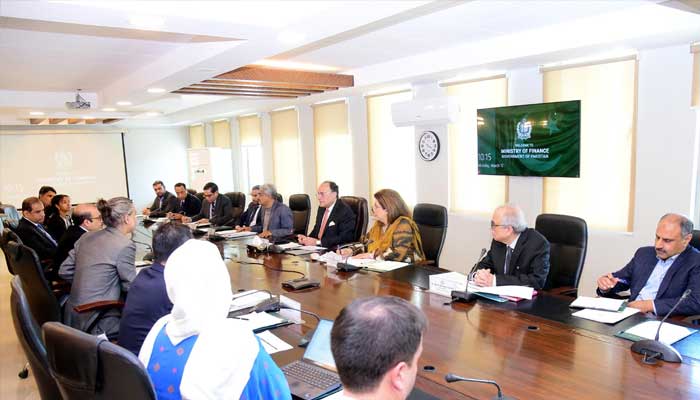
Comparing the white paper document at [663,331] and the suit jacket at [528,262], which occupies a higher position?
the suit jacket at [528,262]

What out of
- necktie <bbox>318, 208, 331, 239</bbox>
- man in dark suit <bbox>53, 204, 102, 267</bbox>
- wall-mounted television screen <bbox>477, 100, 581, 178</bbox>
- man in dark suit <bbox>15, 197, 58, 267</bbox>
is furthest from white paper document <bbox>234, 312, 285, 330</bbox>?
wall-mounted television screen <bbox>477, 100, 581, 178</bbox>

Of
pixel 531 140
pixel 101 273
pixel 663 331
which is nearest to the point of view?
pixel 663 331

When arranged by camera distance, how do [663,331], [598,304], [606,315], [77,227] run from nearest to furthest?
[663,331] < [606,315] < [598,304] < [77,227]

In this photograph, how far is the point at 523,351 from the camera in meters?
1.93

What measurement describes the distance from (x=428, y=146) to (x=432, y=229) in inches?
77.8

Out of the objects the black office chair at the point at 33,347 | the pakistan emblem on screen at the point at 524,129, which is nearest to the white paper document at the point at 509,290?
the black office chair at the point at 33,347

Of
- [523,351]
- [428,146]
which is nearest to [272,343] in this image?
[523,351]

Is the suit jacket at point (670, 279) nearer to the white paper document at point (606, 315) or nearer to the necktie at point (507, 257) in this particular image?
the white paper document at point (606, 315)

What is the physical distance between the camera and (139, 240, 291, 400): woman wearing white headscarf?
4.48 ft

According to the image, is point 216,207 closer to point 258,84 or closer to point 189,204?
point 189,204

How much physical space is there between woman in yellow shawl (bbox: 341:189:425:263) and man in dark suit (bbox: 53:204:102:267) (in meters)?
2.38

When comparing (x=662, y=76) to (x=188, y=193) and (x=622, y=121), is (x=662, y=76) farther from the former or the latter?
(x=188, y=193)

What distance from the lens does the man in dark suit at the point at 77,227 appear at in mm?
4160

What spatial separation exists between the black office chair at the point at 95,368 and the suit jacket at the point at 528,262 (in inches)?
85.3
